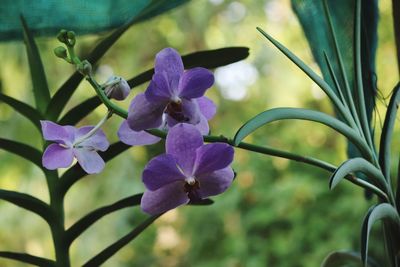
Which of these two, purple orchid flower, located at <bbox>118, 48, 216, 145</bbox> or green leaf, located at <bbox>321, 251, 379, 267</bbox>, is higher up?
purple orchid flower, located at <bbox>118, 48, 216, 145</bbox>

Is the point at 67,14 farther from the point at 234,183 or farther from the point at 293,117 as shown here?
the point at 234,183

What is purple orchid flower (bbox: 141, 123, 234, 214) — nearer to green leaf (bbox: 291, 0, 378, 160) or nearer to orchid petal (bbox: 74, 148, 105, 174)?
orchid petal (bbox: 74, 148, 105, 174)

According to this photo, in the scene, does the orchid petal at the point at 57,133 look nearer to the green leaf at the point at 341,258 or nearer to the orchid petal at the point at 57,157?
the orchid petal at the point at 57,157

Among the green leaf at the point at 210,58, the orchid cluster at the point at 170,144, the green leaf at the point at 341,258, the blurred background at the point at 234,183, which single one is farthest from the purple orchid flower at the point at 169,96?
the blurred background at the point at 234,183

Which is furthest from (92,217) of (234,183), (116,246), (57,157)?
(234,183)

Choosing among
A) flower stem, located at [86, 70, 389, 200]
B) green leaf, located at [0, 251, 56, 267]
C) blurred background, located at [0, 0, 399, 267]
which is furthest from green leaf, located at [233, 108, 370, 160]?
blurred background, located at [0, 0, 399, 267]

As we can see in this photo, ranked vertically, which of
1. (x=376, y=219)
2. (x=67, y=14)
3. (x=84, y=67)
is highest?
(x=67, y=14)

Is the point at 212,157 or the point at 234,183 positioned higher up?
the point at 234,183
